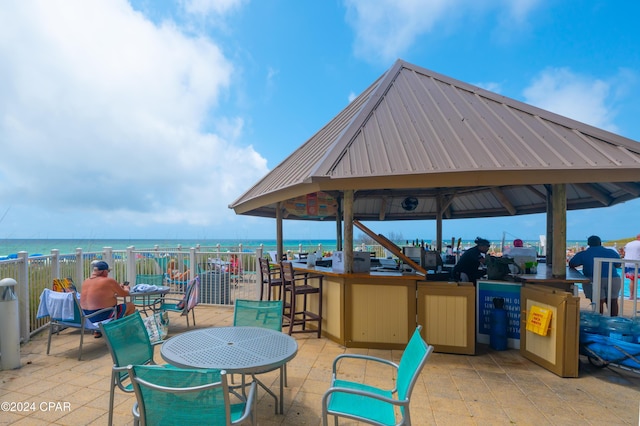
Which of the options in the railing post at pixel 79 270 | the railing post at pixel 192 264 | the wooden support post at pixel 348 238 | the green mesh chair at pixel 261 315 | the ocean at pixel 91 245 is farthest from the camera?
the ocean at pixel 91 245

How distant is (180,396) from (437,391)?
2739 mm

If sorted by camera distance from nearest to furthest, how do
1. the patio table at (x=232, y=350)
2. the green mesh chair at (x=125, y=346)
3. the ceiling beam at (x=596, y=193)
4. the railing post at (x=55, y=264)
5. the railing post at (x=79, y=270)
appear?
the patio table at (x=232, y=350), the green mesh chair at (x=125, y=346), the railing post at (x=55, y=264), the ceiling beam at (x=596, y=193), the railing post at (x=79, y=270)

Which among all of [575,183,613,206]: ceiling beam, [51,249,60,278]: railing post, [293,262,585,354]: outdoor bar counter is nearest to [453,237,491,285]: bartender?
[293,262,585,354]: outdoor bar counter

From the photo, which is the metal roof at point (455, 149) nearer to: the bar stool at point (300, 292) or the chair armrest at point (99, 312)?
the bar stool at point (300, 292)

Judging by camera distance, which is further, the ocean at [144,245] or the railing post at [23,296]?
the ocean at [144,245]

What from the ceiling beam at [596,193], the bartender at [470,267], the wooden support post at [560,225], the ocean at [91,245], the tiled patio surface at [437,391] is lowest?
the ocean at [91,245]

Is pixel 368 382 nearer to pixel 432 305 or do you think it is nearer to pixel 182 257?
pixel 432 305

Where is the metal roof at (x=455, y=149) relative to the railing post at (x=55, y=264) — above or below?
above

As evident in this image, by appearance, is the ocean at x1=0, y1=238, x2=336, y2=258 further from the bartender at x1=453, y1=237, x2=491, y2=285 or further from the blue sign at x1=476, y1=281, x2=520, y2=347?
the blue sign at x1=476, y1=281, x2=520, y2=347

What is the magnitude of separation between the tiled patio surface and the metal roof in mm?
2259

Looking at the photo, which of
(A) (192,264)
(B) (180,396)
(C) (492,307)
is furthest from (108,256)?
(C) (492,307)

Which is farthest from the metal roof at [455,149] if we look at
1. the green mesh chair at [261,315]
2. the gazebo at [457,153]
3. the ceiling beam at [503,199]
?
the green mesh chair at [261,315]

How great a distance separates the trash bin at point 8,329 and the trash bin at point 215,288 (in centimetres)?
357

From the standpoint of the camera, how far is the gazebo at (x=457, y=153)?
12.6 feet
